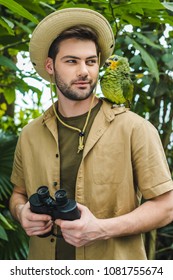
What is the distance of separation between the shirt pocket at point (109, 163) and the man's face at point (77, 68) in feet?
0.59

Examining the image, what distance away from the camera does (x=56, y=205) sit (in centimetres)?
134

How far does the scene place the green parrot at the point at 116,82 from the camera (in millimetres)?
1683

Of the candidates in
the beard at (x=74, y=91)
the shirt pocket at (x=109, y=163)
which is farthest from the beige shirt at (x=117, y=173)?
the beard at (x=74, y=91)

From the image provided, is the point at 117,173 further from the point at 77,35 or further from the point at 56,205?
the point at 77,35

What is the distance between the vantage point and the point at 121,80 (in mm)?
1782

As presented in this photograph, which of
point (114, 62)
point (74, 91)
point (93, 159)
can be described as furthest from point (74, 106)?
point (114, 62)

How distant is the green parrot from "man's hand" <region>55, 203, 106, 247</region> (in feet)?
1.54

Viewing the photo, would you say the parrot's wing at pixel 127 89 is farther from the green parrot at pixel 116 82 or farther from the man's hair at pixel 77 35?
the man's hair at pixel 77 35

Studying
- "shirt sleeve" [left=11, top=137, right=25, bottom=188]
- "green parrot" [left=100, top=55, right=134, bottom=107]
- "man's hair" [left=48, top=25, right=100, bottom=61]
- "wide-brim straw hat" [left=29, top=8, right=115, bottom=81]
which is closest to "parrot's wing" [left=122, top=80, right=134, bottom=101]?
"green parrot" [left=100, top=55, right=134, bottom=107]

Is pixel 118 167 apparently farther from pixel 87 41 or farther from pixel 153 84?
pixel 153 84

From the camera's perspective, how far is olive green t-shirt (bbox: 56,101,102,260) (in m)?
1.53

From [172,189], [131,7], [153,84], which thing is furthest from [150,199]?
[153,84]

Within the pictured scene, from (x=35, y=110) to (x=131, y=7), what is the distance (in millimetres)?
2775

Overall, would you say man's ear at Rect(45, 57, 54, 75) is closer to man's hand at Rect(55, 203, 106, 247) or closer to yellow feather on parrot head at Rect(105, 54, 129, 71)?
yellow feather on parrot head at Rect(105, 54, 129, 71)
